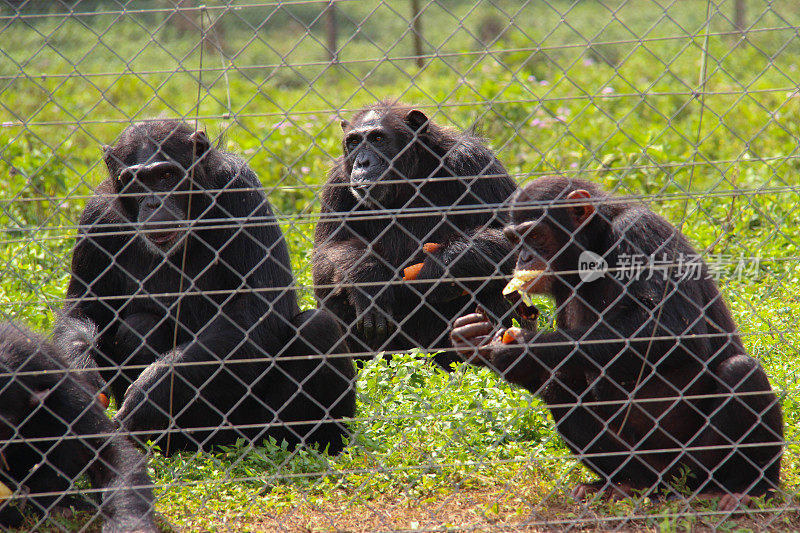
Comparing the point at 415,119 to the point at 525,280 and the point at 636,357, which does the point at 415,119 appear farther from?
the point at 636,357

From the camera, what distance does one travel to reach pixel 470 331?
353 centimetres

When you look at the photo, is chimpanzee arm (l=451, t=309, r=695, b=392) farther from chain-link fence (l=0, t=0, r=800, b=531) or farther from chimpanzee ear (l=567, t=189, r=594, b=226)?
chimpanzee ear (l=567, t=189, r=594, b=226)

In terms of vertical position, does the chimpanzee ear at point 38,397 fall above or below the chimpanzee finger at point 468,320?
below

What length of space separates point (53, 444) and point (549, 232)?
2.37 metres

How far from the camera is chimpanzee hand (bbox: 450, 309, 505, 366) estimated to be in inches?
138

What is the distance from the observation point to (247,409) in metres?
4.37

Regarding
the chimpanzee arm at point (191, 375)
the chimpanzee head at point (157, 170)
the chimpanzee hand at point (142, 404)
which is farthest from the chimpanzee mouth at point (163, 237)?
the chimpanzee hand at point (142, 404)

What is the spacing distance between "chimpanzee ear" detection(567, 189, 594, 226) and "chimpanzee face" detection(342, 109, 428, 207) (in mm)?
1858

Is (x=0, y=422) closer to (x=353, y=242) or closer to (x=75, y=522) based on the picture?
(x=75, y=522)

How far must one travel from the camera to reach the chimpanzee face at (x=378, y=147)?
17.8 ft

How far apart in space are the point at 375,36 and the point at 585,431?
51.4ft

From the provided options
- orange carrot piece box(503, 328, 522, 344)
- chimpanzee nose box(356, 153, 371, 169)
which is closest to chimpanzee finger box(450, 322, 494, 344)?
orange carrot piece box(503, 328, 522, 344)

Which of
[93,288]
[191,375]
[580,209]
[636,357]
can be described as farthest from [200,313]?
[636,357]

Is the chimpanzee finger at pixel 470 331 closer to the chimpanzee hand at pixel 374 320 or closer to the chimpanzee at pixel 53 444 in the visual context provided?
the chimpanzee at pixel 53 444
